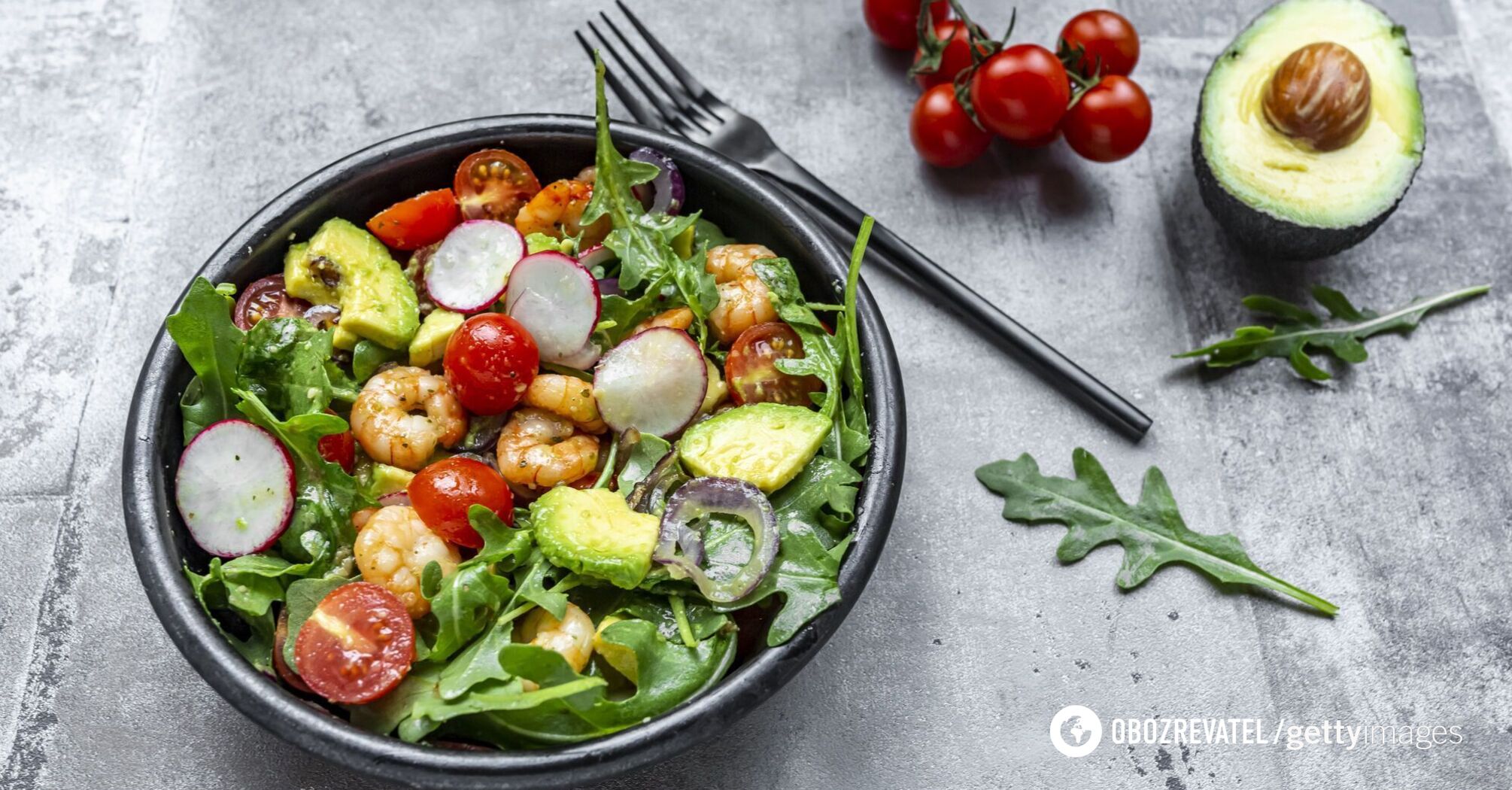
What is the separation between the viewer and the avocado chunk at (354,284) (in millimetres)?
2156

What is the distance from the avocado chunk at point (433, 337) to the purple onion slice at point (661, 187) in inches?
17.3

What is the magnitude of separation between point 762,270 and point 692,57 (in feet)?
3.17

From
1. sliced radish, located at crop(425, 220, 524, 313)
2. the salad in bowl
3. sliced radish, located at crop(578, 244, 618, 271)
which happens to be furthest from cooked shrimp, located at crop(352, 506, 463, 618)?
sliced radish, located at crop(578, 244, 618, 271)

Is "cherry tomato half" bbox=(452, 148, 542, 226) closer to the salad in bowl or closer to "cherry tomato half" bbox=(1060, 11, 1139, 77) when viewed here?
the salad in bowl

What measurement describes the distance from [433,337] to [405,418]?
176 millimetres

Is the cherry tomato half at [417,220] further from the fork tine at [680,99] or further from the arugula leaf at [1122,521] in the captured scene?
the arugula leaf at [1122,521]

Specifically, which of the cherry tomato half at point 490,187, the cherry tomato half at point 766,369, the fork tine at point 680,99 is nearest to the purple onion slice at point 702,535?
the cherry tomato half at point 766,369

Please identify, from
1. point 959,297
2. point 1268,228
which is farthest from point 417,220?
point 1268,228

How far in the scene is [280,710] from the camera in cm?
181

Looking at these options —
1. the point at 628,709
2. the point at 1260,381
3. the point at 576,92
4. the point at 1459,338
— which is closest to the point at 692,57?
the point at 576,92

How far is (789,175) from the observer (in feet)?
8.98

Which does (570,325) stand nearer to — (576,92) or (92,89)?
(576,92)

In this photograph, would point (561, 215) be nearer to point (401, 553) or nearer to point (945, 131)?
point (401, 553)

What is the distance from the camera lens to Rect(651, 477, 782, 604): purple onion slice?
1909 millimetres
